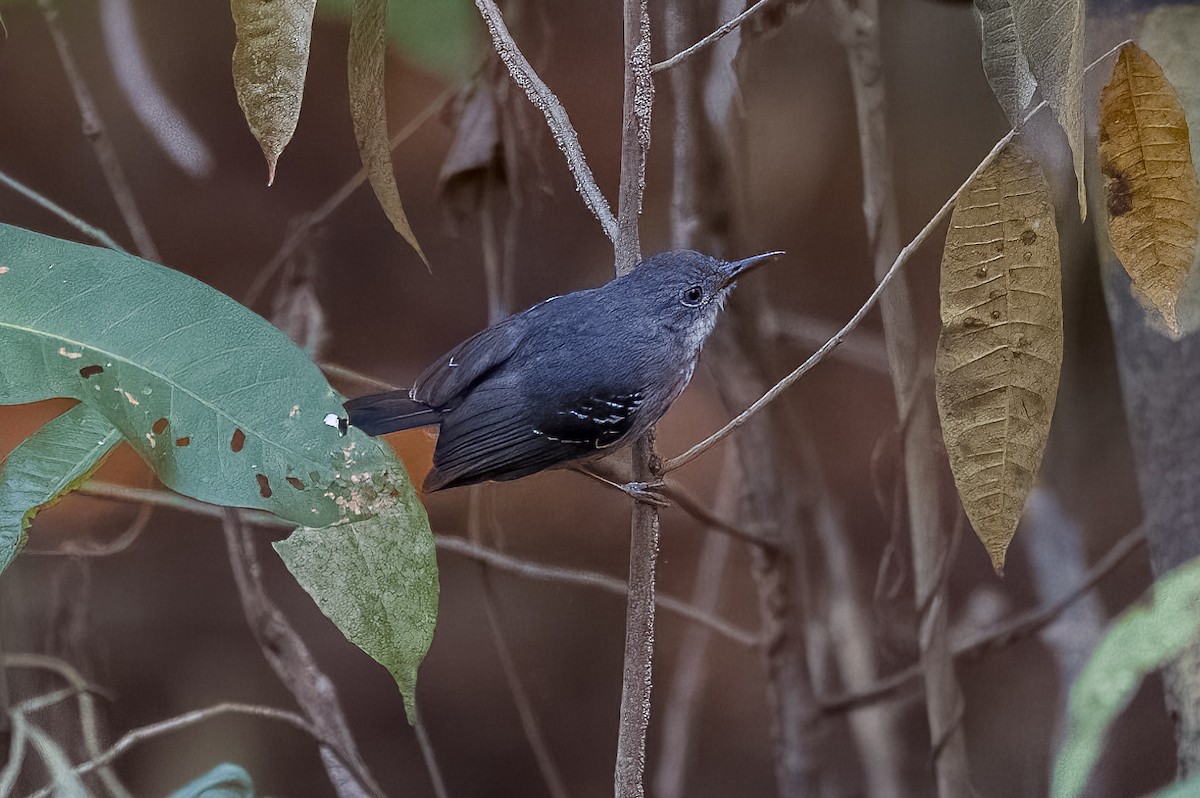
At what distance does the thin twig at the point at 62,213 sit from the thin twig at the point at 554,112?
32 cm

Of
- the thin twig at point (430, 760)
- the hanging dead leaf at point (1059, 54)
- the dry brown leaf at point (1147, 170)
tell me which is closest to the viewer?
the hanging dead leaf at point (1059, 54)

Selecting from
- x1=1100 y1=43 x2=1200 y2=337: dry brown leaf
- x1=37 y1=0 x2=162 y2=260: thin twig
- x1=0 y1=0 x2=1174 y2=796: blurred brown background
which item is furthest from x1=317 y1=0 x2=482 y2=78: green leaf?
x1=1100 y1=43 x2=1200 y2=337: dry brown leaf

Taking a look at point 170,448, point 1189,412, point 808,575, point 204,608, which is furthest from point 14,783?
point 1189,412

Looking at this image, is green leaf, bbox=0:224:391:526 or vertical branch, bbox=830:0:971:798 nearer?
green leaf, bbox=0:224:391:526

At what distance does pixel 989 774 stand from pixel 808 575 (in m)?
0.22

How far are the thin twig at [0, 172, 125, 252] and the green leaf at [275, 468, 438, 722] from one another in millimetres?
271

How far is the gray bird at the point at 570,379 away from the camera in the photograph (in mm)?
684

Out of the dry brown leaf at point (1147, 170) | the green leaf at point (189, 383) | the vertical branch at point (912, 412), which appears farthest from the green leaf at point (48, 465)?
the dry brown leaf at point (1147, 170)

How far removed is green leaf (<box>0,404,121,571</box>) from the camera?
2.04 feet

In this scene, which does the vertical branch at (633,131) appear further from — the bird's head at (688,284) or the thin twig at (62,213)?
the thin twig at (62,213)

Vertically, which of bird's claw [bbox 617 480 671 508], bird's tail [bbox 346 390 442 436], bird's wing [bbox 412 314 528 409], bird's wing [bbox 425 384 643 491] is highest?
bird's wing [bbox 412 314 528 409]

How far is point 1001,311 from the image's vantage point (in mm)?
639

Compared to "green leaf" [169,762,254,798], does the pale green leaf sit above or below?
above

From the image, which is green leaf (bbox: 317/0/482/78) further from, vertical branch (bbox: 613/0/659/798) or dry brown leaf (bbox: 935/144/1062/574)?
dry brown leaf (bbox: 935/144/1062/574)
